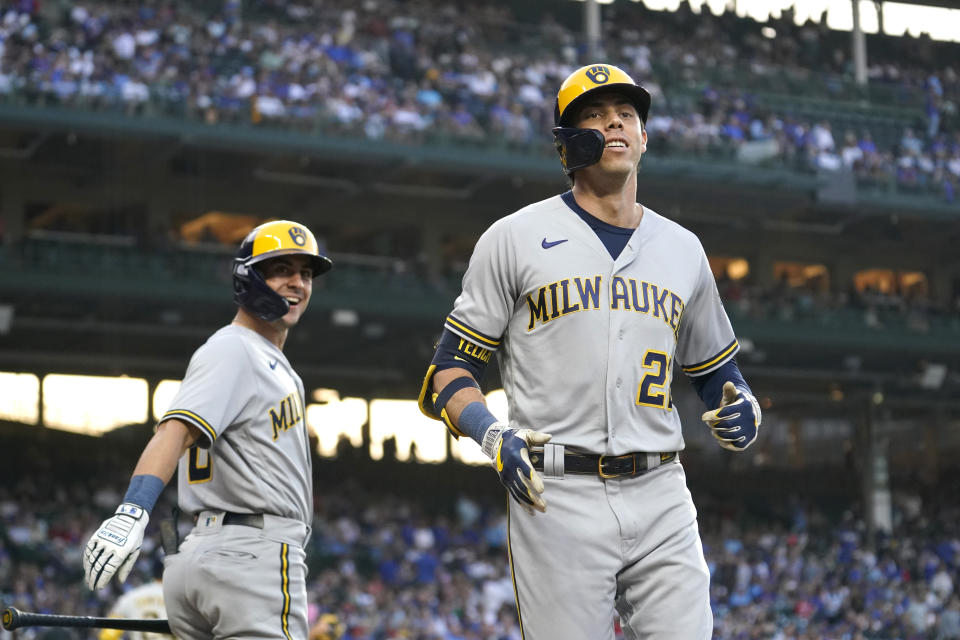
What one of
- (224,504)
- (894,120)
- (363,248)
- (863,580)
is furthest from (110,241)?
(224,504)

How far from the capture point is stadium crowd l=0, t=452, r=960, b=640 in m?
18.2

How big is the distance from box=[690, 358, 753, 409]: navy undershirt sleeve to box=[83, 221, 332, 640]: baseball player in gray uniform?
5.09 feet

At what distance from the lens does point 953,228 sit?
3139 centimetres

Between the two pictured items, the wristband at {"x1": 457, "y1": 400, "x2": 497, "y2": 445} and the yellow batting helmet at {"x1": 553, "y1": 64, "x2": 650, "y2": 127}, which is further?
the yellow batting helmet at {"x1": 553, "y1": 64, "x2": 650, "y2": 127}

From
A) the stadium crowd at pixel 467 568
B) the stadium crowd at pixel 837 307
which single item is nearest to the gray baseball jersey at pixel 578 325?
the stadium crowd at pixel 467 568

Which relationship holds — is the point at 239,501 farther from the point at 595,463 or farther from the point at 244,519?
the point at 595,463

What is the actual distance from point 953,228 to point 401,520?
15.3 m

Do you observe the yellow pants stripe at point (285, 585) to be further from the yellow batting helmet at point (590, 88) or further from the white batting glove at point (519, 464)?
the yellow batting helmet at point (590, 88)

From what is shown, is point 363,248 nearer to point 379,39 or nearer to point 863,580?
point 379,39

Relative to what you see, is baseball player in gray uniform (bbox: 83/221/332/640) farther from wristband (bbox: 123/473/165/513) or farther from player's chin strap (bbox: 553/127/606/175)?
player's chin strap (bbox: 553/127/606/175)

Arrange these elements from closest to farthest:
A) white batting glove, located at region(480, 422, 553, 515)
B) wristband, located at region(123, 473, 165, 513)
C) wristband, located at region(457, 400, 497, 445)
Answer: white batting glove, located at region(480, 422, 553, 515) < wristband, located at region(457, 400, 497, 445) < wristband, located at region(123, 473, 165, 513)

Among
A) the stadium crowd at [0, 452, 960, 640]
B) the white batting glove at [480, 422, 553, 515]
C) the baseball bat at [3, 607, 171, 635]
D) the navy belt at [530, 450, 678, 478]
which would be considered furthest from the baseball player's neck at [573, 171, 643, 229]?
the stadium crowd at [0, 452, 960, 640]

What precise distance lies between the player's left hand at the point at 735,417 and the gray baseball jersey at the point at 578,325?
12 cm

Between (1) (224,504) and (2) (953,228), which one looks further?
(2) (953,228)
